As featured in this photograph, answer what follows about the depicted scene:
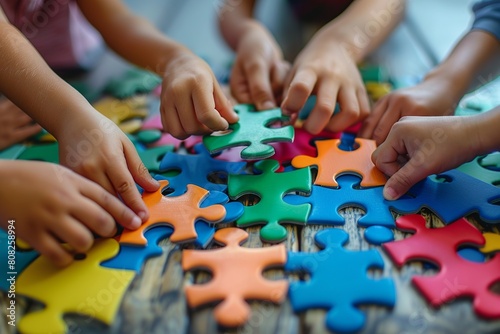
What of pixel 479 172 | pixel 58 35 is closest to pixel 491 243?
pixel 479 172

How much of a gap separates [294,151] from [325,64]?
23 cm

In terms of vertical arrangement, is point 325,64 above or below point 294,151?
above

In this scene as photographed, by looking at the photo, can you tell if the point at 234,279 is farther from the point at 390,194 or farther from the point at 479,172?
the point at 479,172

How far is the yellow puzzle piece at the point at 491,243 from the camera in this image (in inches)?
27.6

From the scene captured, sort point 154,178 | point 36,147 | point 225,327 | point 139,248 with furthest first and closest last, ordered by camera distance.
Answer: point 36,147 < point 154,178 < point 139,248 < point 225,327

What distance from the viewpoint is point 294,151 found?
0.94 m

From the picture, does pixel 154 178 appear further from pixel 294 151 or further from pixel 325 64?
pixel 325 64

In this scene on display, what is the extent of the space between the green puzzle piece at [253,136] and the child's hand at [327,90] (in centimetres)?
5

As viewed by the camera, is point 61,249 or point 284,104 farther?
point 284,104

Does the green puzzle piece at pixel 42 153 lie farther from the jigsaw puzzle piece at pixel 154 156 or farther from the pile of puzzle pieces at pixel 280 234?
the jigsaw puzzle piece at pixel 154 156

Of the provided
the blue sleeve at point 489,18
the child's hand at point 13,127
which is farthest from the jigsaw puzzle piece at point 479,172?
the child's hand at point 13,127

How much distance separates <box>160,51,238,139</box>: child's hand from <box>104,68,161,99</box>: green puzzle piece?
325 mm

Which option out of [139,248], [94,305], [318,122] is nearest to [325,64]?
[318,122]

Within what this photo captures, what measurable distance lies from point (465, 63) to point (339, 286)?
0.64 m
